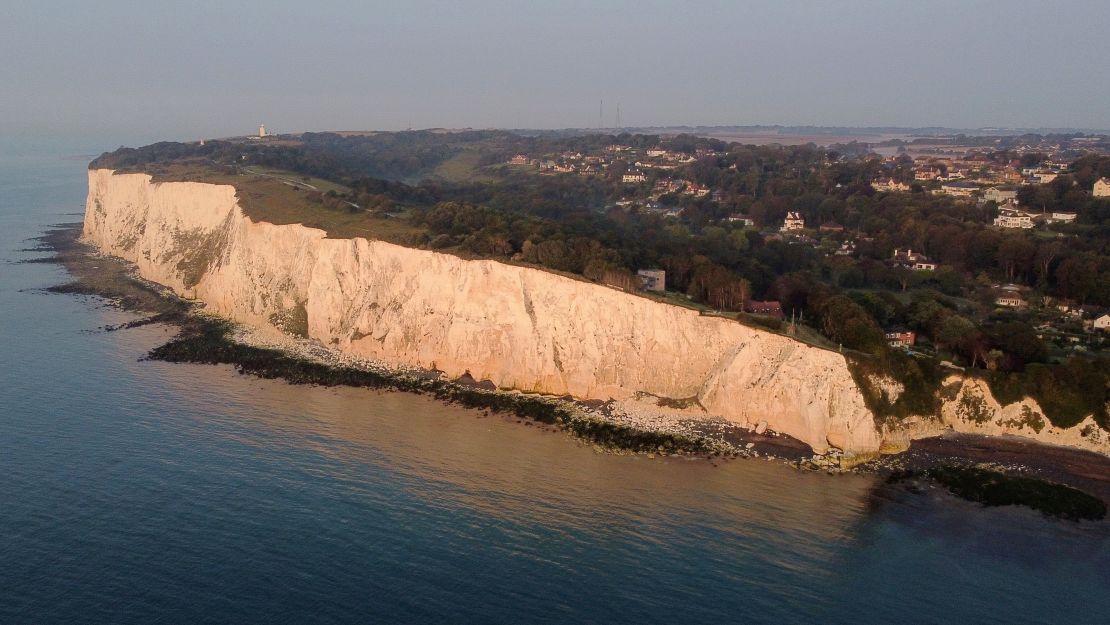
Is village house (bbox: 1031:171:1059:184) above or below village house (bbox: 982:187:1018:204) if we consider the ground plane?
above

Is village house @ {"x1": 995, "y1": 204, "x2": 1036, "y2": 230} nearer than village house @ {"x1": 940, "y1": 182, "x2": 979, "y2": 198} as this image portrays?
Yes

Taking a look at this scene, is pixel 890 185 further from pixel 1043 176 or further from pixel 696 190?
pixel 696 190

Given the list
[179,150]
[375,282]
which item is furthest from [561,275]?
[179,150]

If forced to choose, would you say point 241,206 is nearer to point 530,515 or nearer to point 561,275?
A: point 561,275

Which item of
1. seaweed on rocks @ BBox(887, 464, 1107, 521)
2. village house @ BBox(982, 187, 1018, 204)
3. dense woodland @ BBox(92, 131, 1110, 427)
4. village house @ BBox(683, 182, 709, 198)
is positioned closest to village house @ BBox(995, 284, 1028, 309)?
dense woodland @ BBox(92, 131, 1110, 427)

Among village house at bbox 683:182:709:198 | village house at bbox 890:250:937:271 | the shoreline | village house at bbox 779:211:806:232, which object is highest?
village house at bbox 683:182:709:198

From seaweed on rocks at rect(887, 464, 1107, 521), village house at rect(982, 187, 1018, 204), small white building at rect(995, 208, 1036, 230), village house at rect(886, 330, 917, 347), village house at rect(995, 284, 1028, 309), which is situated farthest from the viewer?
village house at rect(982, 187, 1018, 204)

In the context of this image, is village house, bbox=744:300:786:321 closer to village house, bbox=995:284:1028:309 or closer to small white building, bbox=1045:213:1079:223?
village house, bbox=995:284:1028:309
